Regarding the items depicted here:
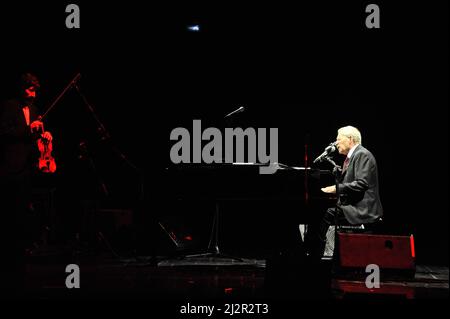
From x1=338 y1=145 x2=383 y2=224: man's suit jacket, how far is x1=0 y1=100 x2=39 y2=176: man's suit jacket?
3018mm

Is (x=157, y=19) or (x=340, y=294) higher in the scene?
(x=157, y=19)

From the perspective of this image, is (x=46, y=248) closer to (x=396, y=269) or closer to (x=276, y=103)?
(x=276, y=103)

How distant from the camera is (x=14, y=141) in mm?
5105

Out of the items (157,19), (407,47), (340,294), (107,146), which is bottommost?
(340,294)

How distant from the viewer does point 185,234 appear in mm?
6223

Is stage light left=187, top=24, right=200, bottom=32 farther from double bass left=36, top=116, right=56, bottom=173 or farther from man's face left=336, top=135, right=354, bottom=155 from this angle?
man's face left=336, top=135, right=354, bottom=155

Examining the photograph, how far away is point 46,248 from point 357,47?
4.38 meters

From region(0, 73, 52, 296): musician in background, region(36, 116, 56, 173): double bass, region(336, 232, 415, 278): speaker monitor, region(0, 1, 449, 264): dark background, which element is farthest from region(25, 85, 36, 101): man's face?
region(336, 232, 415, 278): speaker monitor

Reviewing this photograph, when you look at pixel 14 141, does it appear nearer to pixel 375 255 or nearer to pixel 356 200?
pixel 356 200

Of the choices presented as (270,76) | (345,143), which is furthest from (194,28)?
(345,143)

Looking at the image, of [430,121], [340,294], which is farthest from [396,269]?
[430,121]

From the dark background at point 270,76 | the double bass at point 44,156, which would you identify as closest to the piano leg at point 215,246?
the dark background at point 270,76

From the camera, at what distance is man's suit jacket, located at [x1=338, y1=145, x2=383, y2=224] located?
194 inches

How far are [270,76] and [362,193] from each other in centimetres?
214
